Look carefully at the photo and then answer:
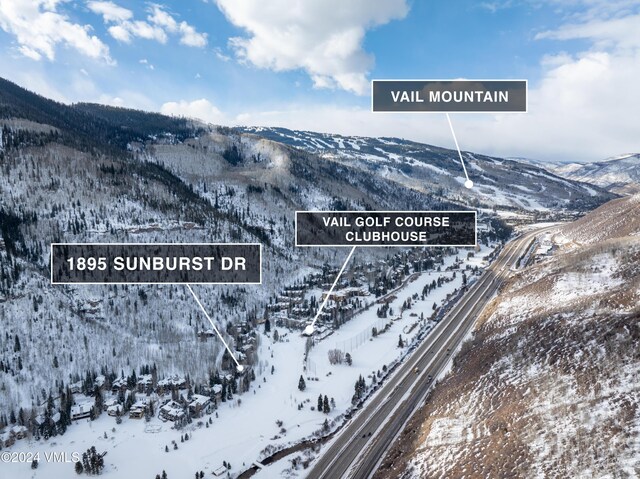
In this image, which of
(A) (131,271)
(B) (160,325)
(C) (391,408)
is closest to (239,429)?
(C) (391,408)

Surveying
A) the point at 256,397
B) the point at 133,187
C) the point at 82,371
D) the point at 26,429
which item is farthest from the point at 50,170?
the point at 256,397

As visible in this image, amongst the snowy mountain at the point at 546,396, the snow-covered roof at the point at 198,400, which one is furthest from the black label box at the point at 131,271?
the snowy mountain at the point at 546,396

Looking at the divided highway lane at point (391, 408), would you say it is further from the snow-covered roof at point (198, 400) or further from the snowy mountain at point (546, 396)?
the snow-covered roof at point (198, 400)

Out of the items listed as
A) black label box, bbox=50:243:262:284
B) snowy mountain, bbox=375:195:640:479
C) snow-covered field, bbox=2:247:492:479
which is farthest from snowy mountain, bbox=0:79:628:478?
snowy mountain, bbox=375:195:640:479

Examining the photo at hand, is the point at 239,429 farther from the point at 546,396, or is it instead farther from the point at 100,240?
the point at 100,240

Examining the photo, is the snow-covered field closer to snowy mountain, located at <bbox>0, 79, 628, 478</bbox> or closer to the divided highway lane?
snowy mountain, located at <bbox>0, 79, 628, 478</bbox>
